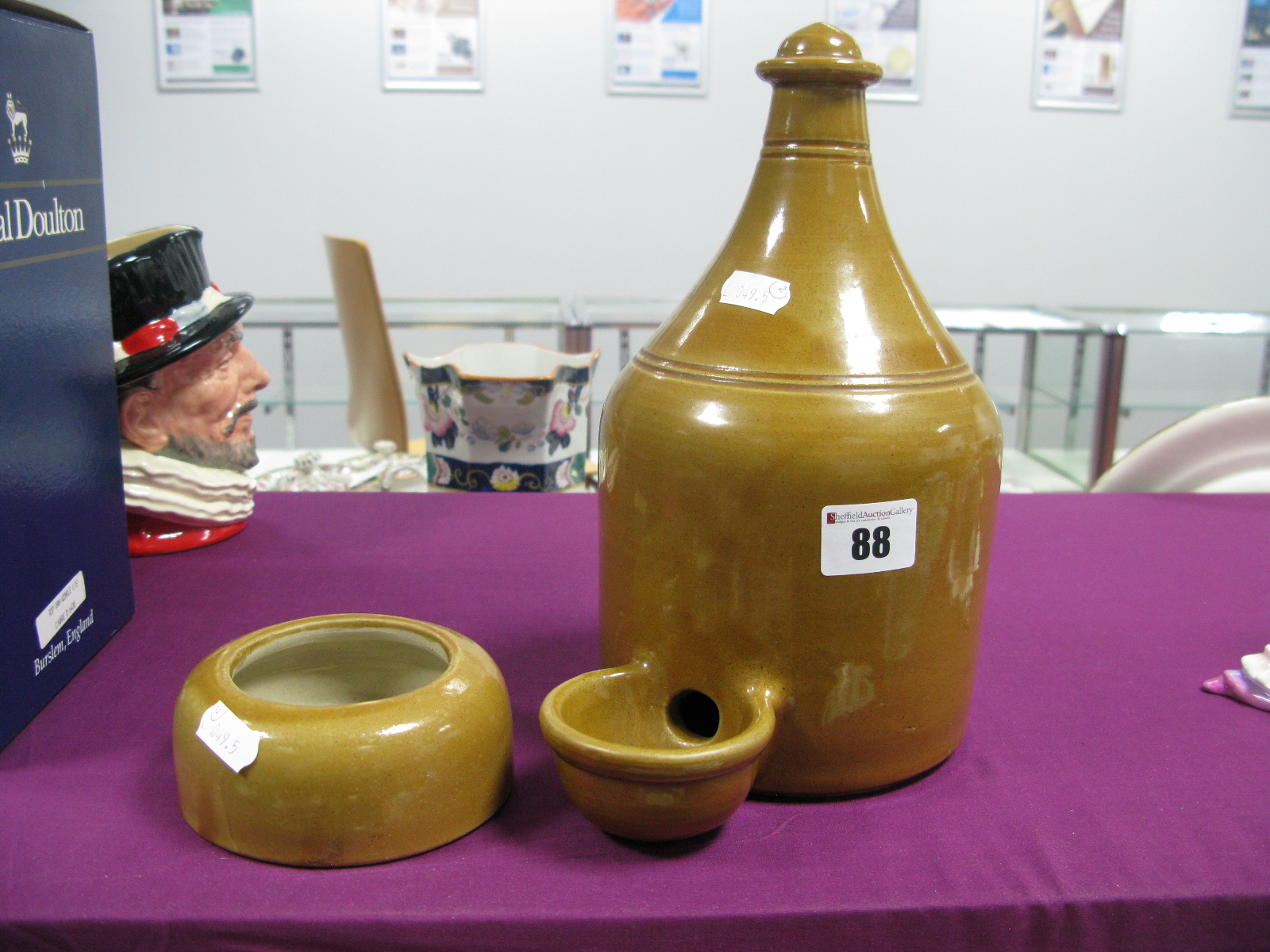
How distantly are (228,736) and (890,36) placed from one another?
259 cm

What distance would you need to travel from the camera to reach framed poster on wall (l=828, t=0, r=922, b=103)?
8.50 ft

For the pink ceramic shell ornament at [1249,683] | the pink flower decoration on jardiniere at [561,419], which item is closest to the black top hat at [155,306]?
the pink flower decoration on jardiniere at [561,419]

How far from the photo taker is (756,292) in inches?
20.5

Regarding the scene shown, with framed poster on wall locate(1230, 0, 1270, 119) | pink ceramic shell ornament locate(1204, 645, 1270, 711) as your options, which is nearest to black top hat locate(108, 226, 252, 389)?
pink ceramic shell ornament locate(1204, 645, 1270, 711)

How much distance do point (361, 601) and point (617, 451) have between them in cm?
33

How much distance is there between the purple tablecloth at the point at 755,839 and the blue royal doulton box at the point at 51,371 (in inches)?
1.7

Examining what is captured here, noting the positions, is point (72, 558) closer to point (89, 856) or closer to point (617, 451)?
point (89, 856)

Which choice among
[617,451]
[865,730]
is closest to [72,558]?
[617,451]

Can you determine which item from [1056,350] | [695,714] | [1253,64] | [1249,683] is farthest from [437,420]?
[1253,64]

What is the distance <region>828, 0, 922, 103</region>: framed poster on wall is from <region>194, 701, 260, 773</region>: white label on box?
2469 mm

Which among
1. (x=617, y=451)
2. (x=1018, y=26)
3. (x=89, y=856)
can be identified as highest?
(x=1018, y=26)

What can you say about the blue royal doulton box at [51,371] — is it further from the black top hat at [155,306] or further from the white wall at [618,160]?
the white wall at [618,160]

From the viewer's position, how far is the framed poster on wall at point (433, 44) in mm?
2521

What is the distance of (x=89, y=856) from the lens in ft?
1.55
